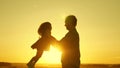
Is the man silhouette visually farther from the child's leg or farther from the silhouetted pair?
the child's leg

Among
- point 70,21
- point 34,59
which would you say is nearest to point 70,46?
point 70,21

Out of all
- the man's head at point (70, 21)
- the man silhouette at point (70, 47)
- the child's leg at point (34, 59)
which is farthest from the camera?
the child's leg at point (34, 59)

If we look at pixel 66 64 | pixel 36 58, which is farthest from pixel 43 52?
pixel 66 64

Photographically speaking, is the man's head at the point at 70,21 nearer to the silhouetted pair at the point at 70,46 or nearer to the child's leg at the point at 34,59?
the silhouetted pair at the point at 70,46

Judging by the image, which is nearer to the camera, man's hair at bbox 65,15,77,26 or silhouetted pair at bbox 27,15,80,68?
silhouetted pair at bbox 27,15,80,68

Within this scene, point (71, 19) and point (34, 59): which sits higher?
point (71, 19)

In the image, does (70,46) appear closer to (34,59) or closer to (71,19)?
(71,19)

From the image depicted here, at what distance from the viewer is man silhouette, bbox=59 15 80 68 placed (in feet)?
32.8

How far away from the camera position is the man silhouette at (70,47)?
9992 mm

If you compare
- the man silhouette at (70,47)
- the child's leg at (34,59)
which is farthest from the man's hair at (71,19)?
the child's leg at (34,59)

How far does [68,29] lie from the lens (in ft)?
33.4

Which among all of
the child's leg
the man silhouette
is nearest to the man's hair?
the man silhouette

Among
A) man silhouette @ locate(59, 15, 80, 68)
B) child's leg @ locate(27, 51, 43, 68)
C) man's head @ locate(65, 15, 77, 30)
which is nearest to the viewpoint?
man silhouette @ locate(59, 15, 80, 68)

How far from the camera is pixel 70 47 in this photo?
397 inches
